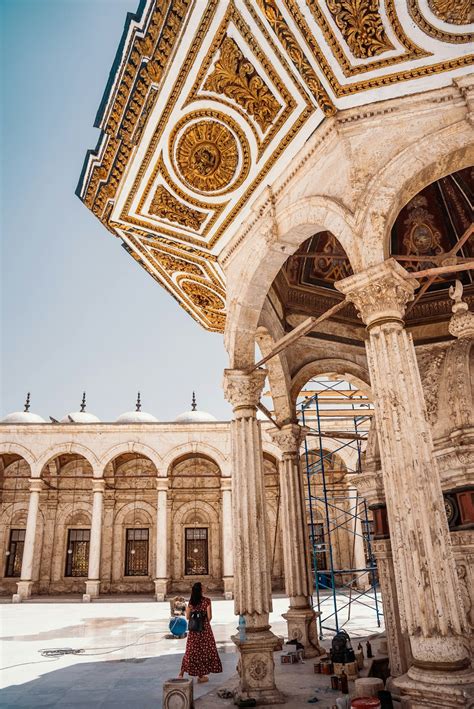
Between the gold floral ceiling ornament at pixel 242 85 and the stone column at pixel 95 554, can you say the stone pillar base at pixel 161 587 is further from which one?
the gold floral ceiling ornament at pixel 242 85

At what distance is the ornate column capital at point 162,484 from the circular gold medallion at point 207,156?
1375 centimetres

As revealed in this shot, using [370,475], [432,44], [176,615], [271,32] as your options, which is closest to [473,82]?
[432,44]

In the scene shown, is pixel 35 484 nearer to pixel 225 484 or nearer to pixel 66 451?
pixel 66 451

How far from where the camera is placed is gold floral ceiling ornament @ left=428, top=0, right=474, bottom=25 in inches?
173

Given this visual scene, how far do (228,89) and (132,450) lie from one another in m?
15.4

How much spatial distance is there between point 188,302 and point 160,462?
11.0 meters

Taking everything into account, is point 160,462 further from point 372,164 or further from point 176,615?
point 372,164

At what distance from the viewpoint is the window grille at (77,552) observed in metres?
20.0

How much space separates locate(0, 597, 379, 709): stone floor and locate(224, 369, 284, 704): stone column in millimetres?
339

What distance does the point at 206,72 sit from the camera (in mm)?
5207

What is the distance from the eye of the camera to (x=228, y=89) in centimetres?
535

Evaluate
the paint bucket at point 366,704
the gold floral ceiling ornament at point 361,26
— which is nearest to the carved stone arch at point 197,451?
the paint bucket at point 366,704

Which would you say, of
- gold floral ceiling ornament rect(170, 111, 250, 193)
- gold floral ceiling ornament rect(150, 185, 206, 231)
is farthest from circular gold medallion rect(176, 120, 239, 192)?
gold floral ceiling ornament rect(150, 185, 206, 231)

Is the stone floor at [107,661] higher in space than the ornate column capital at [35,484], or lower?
lower
